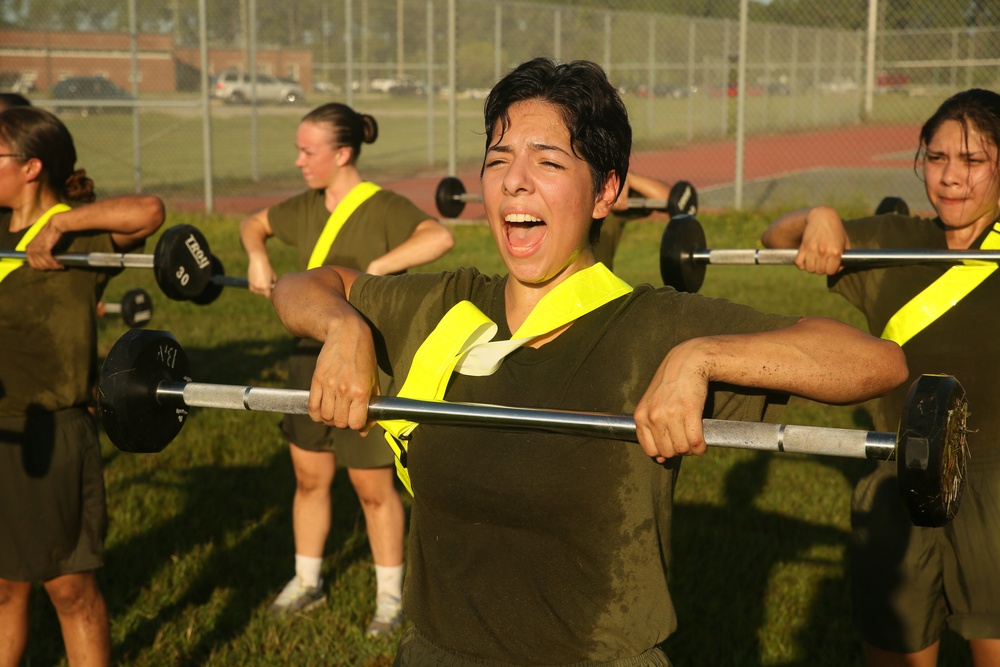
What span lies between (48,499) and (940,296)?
10.5ft

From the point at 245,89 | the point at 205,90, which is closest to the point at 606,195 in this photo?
the point at 205,90

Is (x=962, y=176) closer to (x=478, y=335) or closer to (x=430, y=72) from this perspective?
(x=478, y=335)

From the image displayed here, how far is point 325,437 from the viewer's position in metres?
5.81

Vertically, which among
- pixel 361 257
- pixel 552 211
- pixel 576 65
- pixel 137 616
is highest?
pixel 576 65

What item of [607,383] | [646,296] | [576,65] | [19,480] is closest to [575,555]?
[607,383]

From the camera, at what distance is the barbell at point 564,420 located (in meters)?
2.31

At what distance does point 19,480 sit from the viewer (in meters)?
4.31

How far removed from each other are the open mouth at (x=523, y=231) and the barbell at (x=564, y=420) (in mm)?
392

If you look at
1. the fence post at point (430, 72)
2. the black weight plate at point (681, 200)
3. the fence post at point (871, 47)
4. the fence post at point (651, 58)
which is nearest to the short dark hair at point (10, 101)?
the black weight plate at point (681, 200)

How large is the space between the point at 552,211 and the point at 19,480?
8.44 feet

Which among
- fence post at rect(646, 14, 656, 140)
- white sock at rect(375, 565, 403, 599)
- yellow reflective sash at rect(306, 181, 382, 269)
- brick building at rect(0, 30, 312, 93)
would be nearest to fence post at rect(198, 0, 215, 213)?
brick building at rect(0, 30, 312, 93)

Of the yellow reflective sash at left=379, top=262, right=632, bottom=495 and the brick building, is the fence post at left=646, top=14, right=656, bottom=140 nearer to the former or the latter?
the brick building

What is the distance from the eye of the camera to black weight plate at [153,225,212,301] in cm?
509

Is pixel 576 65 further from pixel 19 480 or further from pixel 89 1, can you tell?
pixel 89 1
